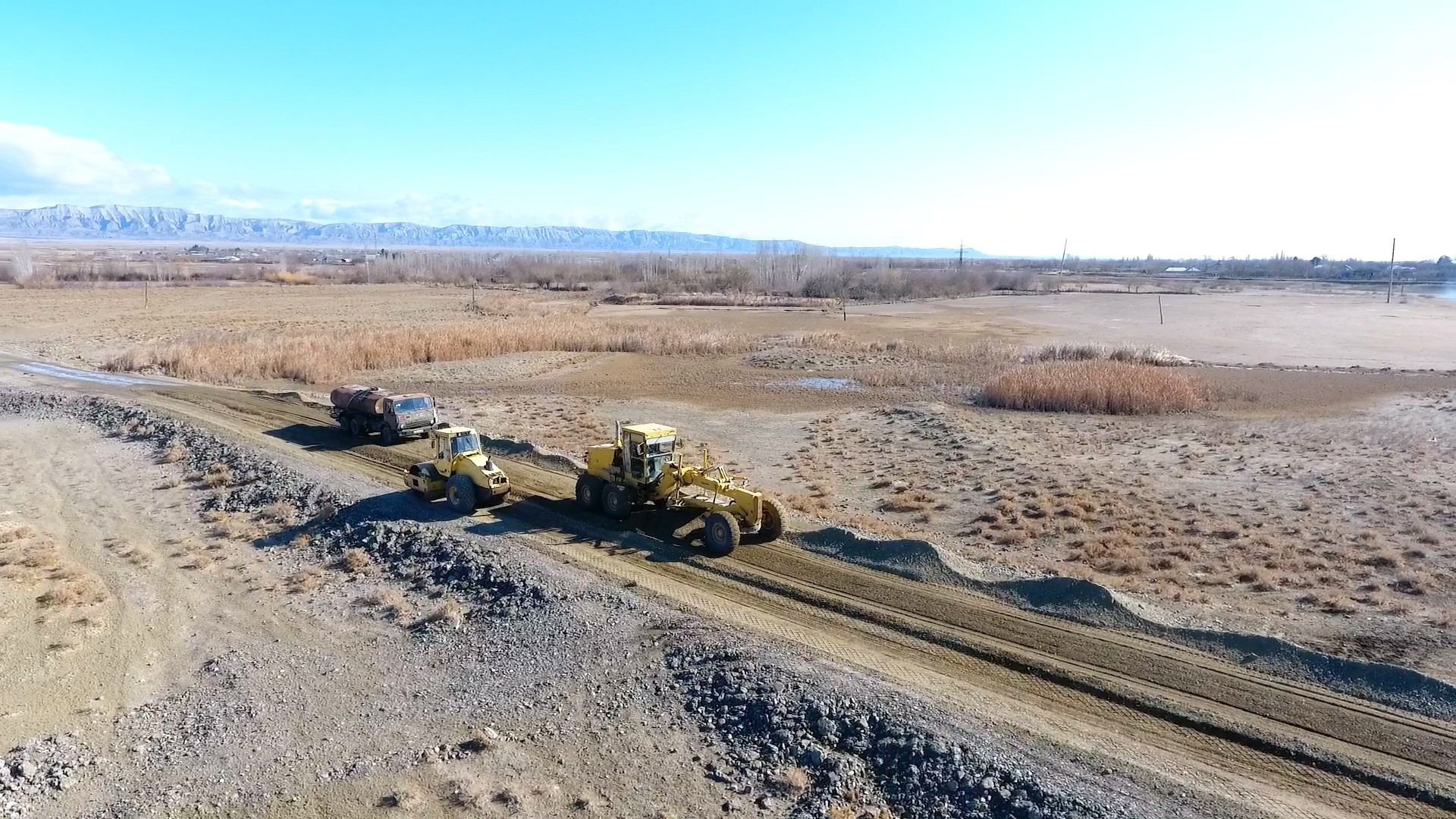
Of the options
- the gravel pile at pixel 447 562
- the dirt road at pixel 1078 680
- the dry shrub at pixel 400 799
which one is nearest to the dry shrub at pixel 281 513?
the gravel pile at pixel 447 562

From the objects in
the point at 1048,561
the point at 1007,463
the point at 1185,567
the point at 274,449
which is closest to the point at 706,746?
the point at 1048,561

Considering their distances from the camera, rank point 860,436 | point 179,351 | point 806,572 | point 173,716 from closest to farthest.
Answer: point 173,716, point 806,572, point 860,436, point 179,351

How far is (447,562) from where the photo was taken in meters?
17.7

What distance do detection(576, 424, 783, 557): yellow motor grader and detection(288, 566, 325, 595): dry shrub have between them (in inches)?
224

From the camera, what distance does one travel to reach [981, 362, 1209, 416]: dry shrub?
35688mm

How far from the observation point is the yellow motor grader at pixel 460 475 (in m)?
20.2

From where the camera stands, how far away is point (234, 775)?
1128 centimetres

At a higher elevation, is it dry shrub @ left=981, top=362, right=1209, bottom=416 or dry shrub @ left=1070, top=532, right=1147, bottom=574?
dry shrub @ left=981, top=362, right=1209, bottom=416

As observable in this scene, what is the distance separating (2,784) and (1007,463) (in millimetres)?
23570

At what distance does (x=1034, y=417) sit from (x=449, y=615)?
2587 centimetres

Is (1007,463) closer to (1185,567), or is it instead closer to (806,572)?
(1185,567)

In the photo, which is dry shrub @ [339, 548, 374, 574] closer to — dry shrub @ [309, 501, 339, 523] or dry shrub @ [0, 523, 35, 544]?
dry shrub @ [309, 501, 339, 523]

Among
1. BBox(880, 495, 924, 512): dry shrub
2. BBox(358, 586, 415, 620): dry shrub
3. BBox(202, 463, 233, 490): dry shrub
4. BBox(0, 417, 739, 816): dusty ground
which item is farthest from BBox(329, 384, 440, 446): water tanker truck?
BBox(880, 495, 924, 512): dry shrub

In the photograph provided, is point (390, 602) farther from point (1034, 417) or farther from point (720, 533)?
point (1034, 417)
